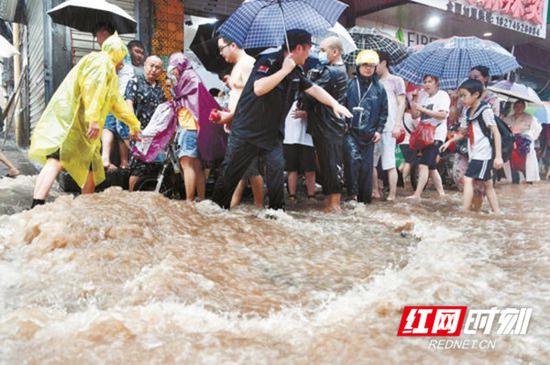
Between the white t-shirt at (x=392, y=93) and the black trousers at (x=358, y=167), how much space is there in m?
0.88

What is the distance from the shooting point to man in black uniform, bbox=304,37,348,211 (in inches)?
217

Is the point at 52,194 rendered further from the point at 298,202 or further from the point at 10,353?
the point at 10,353

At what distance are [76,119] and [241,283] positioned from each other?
9.06 ft

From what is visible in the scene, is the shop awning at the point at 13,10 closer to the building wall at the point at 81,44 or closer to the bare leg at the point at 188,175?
the building wall at the point at 81,44

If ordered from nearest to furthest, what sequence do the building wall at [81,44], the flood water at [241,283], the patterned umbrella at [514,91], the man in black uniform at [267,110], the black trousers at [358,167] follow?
1. the flood water at [241,283]
2. the man in black uniform at [267,110]
3. the black trousers at [358,167]
4. the building wall at [81,44]
5. the patterned umbrella at [514,91]

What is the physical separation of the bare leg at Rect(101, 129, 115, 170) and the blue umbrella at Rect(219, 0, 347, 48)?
91.2 inches

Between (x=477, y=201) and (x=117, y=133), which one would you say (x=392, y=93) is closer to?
(x=477, y=201)

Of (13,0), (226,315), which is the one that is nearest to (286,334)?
(226,315)

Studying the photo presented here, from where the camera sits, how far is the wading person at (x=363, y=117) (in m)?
6.27

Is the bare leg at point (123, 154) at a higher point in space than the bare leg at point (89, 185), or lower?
higher

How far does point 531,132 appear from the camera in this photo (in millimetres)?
10523

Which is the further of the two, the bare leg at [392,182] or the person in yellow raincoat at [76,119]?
the bare leg at [392,182]

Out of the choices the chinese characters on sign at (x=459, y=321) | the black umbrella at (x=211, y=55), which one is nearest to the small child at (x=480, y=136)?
the chinese characters on sign at (x=459, y=321)

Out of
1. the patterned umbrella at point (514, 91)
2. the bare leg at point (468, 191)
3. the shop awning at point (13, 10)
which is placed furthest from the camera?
the shop awning at point (13, 10)
